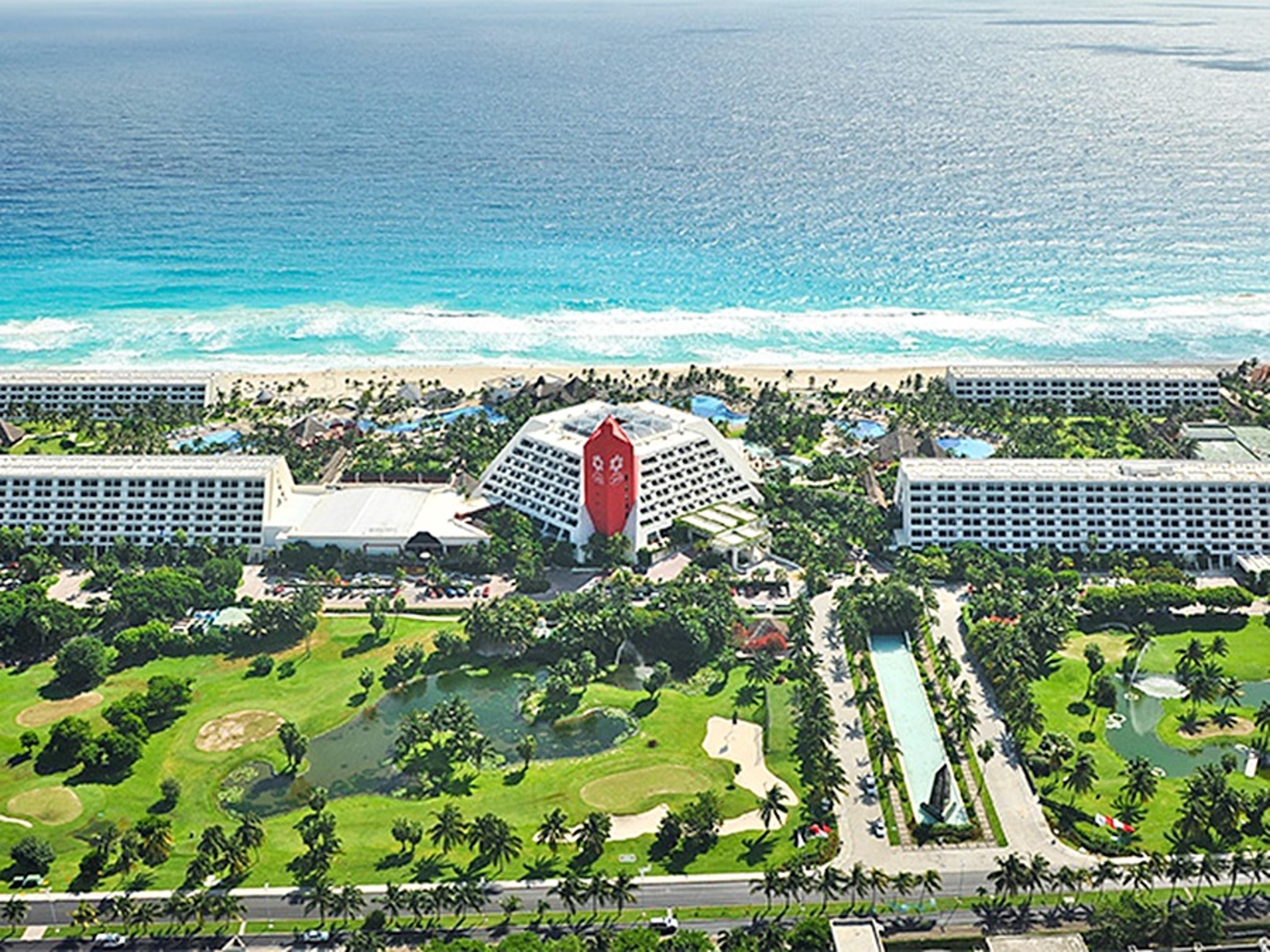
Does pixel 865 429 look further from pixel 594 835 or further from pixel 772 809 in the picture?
pixel 594 835

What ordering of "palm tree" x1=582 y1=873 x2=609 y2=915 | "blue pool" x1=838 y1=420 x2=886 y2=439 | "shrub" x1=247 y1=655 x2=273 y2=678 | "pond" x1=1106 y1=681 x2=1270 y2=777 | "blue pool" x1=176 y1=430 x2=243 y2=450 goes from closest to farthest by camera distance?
"palm tree" x1=582 y1=873 x2=609 y2=915
"pond" x1=1106 y1=681 x2=1270 y2=777
"shrub" x1=247 y1=655 x2=273 y2=678
"blue pool" x1=176 y1=430 x2=243 y2=450
"blue pool" x1=838 y1=420 x2=886 y2=439

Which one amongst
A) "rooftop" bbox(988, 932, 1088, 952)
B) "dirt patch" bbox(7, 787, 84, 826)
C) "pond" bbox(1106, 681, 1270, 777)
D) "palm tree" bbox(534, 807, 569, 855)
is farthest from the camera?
"pond" bbox(1106, 681, 1270, 777)

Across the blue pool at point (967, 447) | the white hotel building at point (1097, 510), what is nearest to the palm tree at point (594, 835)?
the white hotel building at point (1097, 510)

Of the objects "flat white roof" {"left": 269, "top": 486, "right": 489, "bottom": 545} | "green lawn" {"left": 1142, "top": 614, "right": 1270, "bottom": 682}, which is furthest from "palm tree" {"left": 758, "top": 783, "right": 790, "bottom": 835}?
"flat white roof" {"left": 269, "top": 486, "right": 489, "bottom": 545}

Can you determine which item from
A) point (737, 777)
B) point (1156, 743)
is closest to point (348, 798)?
point (737, 777)

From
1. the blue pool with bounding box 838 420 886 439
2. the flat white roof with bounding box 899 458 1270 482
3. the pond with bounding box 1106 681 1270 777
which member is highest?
the flat white roof with bounding box 899 458 1270 482

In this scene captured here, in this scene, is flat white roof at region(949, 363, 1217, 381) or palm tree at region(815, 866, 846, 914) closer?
palm tree at region(815, 866, 846, 914)

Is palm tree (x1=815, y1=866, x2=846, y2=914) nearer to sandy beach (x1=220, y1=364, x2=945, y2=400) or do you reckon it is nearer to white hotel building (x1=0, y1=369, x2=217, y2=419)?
sandy beach (x1=220, y1=364, x2=945, y2=400)
